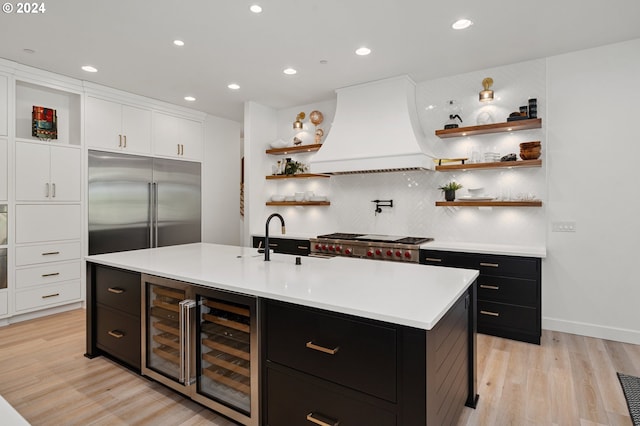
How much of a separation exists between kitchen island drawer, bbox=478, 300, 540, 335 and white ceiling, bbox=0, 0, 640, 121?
2481 mm

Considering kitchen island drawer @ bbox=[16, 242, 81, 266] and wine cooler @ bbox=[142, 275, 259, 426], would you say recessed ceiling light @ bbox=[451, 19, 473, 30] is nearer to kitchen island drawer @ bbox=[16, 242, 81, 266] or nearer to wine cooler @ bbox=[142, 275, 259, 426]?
wine cooler @ bbox=[142, 275, 259, 426]

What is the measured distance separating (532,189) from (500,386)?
217cm

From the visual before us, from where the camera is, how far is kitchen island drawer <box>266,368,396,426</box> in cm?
152

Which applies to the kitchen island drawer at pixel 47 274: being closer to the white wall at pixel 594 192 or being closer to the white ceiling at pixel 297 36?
the white ceiling at pixel 297 36

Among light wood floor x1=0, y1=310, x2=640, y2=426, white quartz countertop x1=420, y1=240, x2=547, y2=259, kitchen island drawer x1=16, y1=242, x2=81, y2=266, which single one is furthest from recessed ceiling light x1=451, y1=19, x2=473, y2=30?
kitchen island drawer x1=16, y1=242, x2=81, y2=266

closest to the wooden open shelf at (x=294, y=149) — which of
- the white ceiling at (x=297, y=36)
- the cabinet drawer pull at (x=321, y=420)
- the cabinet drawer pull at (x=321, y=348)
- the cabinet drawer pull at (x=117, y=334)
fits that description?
the white ceiling at (x=297, y=36)

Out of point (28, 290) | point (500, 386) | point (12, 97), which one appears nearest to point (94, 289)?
point (28, 290)

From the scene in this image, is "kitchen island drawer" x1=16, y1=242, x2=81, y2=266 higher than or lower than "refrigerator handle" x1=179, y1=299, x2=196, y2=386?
higher

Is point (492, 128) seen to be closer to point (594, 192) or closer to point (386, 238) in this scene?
point (594, 192)

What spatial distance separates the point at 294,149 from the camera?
5.19 metres

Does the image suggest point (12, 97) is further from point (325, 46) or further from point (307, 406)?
point (307, 406)

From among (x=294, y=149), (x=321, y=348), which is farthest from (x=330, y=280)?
(x=294, y=149)

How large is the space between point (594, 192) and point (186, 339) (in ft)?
12.6

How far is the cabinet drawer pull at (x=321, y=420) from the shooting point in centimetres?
160
